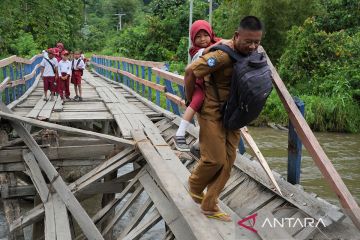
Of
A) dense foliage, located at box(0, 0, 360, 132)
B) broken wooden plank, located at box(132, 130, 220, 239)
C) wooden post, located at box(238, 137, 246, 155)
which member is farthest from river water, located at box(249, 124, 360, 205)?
broken wooden plank, located at box(132, 130, 220, 239)

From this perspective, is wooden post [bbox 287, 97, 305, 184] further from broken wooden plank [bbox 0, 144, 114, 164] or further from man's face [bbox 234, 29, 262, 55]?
broken wooden plank [bbox 0, 144, 114, 164]

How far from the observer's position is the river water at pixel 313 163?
30.5 ft

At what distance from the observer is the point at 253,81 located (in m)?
3.11

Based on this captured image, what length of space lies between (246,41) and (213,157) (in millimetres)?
830

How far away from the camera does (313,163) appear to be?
1174cm

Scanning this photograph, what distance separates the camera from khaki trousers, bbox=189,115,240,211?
342 cm

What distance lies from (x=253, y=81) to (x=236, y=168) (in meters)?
1.90

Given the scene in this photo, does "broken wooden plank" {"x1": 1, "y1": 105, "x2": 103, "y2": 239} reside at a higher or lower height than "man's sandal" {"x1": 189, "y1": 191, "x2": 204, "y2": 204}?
lower

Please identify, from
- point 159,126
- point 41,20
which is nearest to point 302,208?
point 159,126

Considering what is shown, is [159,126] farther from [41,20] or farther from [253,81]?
[41,20]

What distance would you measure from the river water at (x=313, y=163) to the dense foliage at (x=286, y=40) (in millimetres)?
1259

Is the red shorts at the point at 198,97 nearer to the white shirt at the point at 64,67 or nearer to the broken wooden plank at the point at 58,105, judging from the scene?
the broken wooden plank at the point at 58,105

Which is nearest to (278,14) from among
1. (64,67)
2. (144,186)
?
(64,67)

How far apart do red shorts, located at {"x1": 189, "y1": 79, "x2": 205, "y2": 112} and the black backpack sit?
0.81ft
